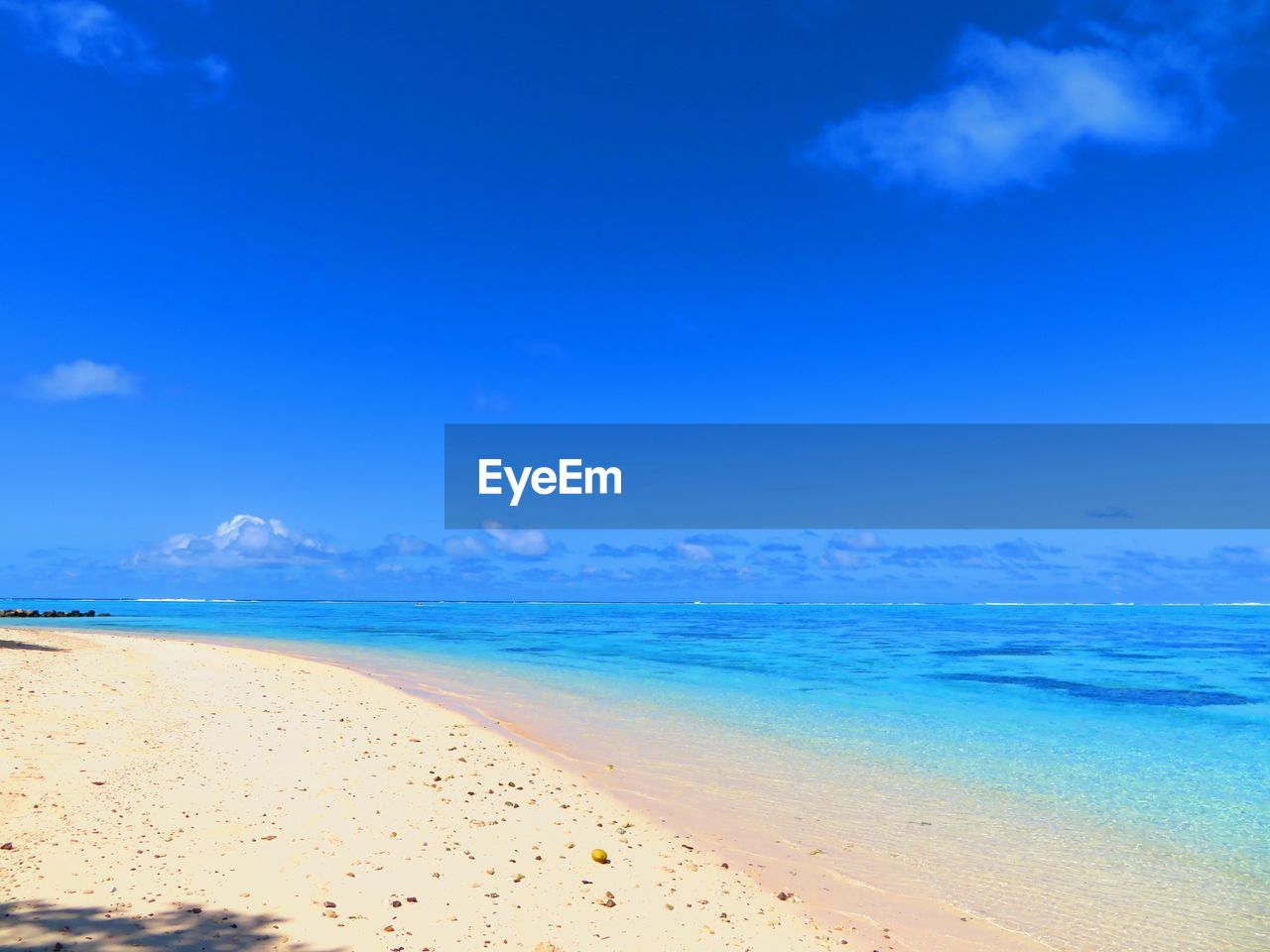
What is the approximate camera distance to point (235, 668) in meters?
25.3

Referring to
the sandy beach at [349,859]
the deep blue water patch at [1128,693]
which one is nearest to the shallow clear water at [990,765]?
the deep blue water patch at [1128,693]

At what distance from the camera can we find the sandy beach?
6.18m

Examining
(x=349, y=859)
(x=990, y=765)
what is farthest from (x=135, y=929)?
(x=990, y=765)

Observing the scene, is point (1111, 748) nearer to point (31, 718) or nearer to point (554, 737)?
point (554, 737)

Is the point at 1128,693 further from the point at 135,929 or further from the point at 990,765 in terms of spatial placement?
the point at 135,929

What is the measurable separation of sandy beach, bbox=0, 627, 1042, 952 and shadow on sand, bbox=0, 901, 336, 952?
0.06 feet

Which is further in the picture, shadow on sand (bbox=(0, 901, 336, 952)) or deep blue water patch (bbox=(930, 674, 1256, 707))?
deep blue water patch (bbox=(930, 674, 1256, 707))

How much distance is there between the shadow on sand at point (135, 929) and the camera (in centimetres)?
552

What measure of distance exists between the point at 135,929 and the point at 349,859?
2.16 metres

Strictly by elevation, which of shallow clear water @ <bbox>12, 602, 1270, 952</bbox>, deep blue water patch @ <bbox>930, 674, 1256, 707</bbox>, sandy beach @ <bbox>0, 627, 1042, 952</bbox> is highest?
sandy beach @ <bbox>0, 627, 1042, 952</bbox>

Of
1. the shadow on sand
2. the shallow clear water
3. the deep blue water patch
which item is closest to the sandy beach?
the shadow on sand

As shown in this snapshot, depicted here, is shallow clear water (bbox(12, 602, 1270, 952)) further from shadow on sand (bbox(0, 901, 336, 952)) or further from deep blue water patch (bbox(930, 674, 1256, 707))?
shadow on sand (bbox(0, 901, 336, 952))

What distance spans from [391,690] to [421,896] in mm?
16438

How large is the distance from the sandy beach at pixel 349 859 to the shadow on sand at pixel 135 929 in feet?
0.06
